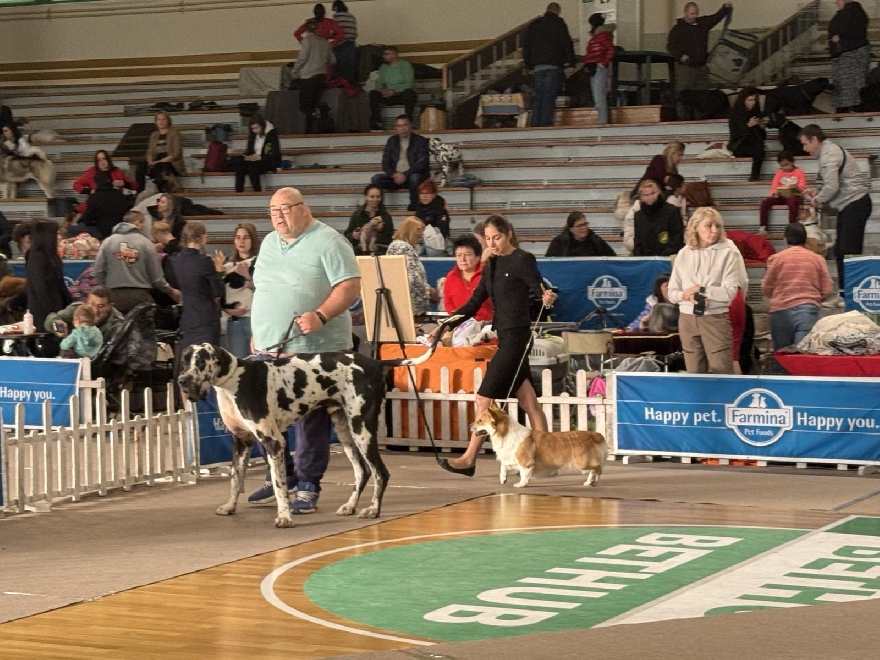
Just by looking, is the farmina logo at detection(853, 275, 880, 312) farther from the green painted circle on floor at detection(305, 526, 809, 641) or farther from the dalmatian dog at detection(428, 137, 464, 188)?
the dalmatian dog at detection(428, 137, 464, 188)

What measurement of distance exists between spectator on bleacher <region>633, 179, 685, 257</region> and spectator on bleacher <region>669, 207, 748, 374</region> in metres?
5.48

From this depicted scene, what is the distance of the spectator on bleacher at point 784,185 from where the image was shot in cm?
1820

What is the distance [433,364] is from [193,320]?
1.97m

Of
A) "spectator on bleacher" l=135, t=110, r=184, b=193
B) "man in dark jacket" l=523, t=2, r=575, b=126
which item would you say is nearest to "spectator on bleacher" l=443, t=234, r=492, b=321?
"man in dark jacket" l=523, t=2, r=575, b=126

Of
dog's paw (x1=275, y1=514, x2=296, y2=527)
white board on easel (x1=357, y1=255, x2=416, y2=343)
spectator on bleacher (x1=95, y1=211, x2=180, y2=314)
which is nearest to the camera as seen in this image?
dog's paw (x1=275, y1=514, x2=296, y2=527)

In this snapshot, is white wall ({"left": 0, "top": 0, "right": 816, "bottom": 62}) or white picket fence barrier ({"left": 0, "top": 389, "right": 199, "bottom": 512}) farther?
white wall ({"left": 0, "top": 0, "right": 816, "bottom": 62})

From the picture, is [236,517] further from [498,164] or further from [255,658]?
[498,164]

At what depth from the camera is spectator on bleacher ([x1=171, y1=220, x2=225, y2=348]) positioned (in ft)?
40.9

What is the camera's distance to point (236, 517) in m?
9.20

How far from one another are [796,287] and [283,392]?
622cm

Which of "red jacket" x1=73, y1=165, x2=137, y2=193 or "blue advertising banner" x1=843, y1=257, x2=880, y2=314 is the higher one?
"red jacket" x1=73, y1=165, x2=137, y2=193

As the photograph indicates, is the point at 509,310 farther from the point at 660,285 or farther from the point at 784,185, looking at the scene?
the point at 784,185

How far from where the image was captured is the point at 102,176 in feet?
68.4

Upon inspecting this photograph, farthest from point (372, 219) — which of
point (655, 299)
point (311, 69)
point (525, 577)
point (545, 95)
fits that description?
point (525, 577)
